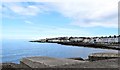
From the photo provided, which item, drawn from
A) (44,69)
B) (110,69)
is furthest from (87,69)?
(44,69)

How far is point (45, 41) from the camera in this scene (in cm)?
16525

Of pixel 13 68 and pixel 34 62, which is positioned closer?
pixel 13 68

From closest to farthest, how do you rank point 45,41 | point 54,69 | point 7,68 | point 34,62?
point 54,69, point 7,68, point 34,62, point 45,41

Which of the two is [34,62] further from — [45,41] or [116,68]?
[45,41]

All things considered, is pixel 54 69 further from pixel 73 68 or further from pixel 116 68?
pixel 116 68

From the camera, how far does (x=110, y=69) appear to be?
10078mm

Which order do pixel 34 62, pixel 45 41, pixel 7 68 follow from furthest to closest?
pixel 45 41 < pixel 34 62 < pixel 7 68

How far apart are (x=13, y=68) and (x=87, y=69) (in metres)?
3.16

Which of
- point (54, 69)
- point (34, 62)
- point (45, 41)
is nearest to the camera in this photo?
point (54, 69)

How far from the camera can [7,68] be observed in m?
10.8

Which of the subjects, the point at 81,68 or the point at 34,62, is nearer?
the point at 81,68

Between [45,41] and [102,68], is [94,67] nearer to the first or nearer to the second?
[102,68]

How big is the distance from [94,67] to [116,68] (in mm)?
880

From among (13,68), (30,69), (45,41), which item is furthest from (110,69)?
(45,41)
